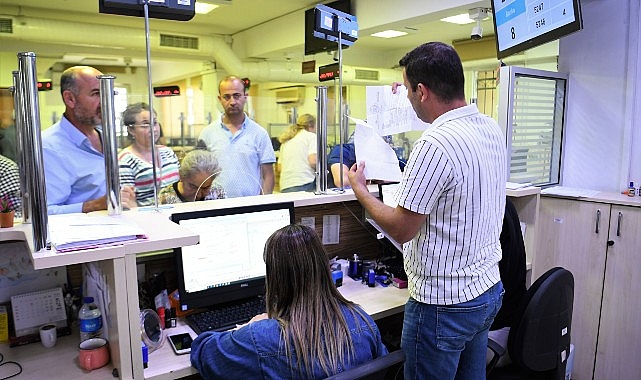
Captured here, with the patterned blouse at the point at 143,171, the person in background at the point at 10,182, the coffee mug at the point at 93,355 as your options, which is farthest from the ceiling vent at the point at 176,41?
the coffee mug at the point at 93,355

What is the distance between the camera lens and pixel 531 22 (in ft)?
7.40

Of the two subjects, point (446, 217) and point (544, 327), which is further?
point (544, 327)

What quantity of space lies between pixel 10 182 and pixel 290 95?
4.80 meters

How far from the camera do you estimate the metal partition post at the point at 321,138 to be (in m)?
1.99

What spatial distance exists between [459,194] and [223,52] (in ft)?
21.2

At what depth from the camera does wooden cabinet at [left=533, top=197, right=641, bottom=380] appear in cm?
244

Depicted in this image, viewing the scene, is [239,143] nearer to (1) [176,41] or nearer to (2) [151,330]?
(2) [151,330]

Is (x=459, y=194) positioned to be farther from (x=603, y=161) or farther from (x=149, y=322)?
(x=603, y=161)

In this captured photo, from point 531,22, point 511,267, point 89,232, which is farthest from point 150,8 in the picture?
point 531,22

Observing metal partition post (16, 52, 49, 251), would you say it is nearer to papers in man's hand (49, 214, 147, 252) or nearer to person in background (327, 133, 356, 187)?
papers in man's hand (49, 214, 147, 252)

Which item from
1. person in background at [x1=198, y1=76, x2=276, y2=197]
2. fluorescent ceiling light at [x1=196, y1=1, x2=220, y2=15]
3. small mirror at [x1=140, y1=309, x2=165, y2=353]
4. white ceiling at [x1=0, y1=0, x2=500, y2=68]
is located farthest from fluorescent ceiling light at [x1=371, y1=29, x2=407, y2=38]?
small mirror at [x1=140, y1=309, x2=165, y2=353]

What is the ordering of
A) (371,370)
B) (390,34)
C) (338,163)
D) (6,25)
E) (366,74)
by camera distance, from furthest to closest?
(366,74) → (390,34) → (6,25) → (338,163) → (371,370)

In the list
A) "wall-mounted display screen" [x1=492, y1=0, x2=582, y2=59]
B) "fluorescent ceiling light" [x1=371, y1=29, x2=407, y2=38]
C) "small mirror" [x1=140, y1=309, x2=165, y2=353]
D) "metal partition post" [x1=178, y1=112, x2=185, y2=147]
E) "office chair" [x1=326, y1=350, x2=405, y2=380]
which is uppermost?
"fluorescent ceiling light" [x1=371, y1=29, x2=407, y2=38]

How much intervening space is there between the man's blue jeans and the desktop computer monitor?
564mm
